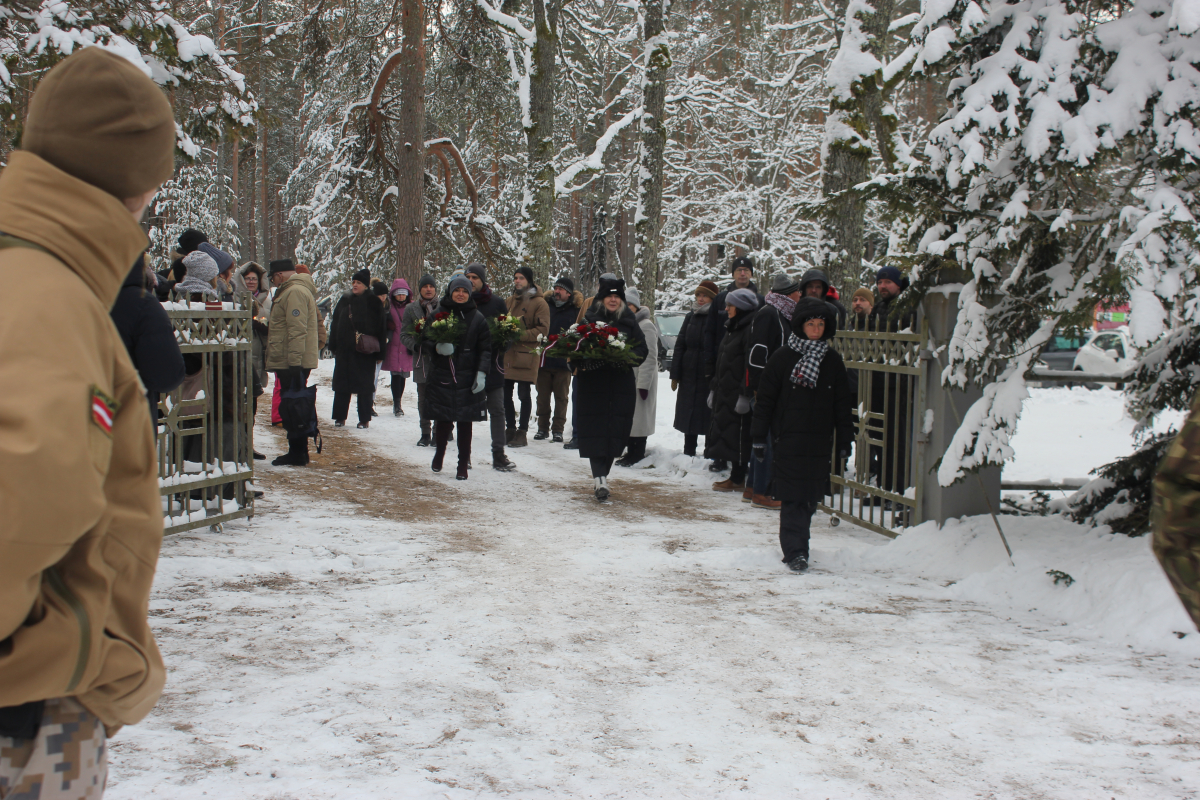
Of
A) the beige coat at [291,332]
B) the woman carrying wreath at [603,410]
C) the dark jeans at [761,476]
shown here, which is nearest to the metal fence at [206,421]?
the beige coat at [291,332]

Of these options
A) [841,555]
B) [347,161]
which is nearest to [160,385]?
[841,555]

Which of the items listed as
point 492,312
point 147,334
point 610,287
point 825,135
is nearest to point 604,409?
point 610,287

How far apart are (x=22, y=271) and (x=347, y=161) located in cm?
2097

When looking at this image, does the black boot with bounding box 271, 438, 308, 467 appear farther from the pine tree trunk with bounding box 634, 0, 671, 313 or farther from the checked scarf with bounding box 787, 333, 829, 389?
the pine tree trunk with bounding box 634, 0, 671, 313

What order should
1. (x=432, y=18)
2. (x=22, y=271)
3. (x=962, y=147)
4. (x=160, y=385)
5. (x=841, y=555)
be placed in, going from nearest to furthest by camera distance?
(x=22, y=271), (x=160, y=385), (x=962, y=147), (x=841, y=555), (x=432, y=18)

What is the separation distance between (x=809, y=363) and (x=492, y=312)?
4994 mm

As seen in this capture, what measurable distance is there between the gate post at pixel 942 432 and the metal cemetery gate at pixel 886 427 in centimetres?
5

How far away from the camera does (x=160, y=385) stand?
295cm

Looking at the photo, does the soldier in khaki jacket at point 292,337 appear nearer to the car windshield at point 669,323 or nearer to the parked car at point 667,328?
the parked car at point 667,328

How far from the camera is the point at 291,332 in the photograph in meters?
9.52

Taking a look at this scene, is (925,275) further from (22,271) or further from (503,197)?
(503,197)

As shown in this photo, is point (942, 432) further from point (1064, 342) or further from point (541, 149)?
point (541, 149)

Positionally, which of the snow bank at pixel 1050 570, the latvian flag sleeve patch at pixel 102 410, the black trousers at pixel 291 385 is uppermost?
the latvian flag sleeve patch at pixel 102 410

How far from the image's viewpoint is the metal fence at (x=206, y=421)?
6.13 meters
